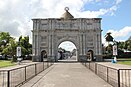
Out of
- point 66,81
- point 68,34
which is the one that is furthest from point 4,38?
point 66,81

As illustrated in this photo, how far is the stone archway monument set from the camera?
194ft

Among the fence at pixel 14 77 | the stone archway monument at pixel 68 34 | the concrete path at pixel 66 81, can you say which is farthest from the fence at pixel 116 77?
the stone archway monument at pixel 68 34

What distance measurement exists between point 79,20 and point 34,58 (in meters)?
16.3

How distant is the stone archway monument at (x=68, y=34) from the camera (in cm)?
5919

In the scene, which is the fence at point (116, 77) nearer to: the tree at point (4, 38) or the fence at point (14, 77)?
the fence at point (14, 77)

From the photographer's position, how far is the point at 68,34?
59688 millimetres

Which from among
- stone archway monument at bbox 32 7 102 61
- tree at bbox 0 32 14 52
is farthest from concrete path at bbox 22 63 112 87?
tree at bbox 0 32 14 52

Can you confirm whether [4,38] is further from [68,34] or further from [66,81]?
[66,81]

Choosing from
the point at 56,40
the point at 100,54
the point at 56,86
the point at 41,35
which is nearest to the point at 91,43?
the point at 100,54

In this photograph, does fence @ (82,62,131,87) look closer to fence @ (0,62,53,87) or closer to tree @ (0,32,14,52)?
fence @ (0,62,53,87)

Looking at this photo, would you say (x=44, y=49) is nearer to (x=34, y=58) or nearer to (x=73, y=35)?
(x=34, y=58)

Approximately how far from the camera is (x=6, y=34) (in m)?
79.4

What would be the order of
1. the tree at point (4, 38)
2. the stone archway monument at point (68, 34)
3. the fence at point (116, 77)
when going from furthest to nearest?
the tree at point (4, 38), the stone archway monument at point (68, 34), the fence at point (116, 77)

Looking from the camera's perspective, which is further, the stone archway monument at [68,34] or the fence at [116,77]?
the stone archway monument at [68,34]
